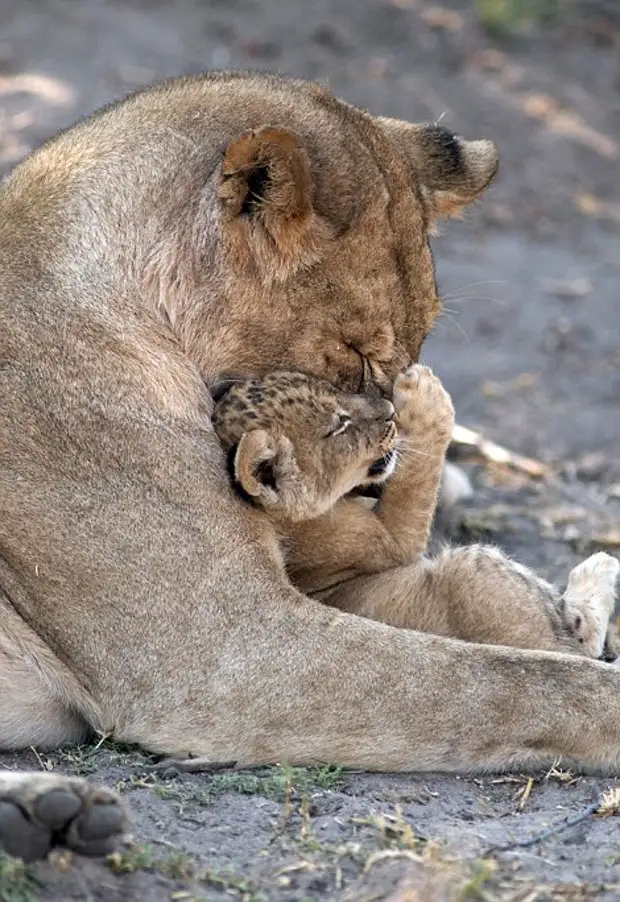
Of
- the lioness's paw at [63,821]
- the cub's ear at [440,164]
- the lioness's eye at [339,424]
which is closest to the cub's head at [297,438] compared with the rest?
the lioness's eye at [339,424]

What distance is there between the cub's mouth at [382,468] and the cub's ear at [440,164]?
2.22 feet

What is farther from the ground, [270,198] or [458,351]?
[270,198]

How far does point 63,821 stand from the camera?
305 cm

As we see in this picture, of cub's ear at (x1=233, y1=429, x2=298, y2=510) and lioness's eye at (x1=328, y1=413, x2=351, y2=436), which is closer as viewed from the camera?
cub's ear at (x1=233, y1=429, x2=298, y2=510)

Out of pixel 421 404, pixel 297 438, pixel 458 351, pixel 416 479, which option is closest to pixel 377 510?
pixel 416 479

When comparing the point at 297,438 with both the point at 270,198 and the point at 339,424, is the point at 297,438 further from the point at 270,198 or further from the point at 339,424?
the point at 270,198

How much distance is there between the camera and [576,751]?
3777mm

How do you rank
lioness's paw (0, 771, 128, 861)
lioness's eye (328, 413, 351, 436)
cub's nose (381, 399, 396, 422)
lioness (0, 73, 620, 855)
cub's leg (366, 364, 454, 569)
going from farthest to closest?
cub's leg (366, 364, 454, 569) < cub's nose (381, 399, 396, 422) < lioness's eye (328, 413, 351, 436) < lioness (0, 73, 620, 855) < lioness's paw (0, 771, 128, 861)

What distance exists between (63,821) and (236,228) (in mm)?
1486

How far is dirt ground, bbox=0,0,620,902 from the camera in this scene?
3.12m

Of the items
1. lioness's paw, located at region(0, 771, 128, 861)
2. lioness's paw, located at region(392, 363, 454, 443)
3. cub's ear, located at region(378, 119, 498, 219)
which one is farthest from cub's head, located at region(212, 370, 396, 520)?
lioness's paw, located at region(0, 771, 128, 861)

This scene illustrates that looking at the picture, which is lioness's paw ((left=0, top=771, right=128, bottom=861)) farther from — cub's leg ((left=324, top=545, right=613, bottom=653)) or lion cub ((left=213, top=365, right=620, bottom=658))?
cub's leg ((left=324, top=545, right=613, bottom=653))

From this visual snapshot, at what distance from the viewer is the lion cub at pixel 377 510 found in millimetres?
3852

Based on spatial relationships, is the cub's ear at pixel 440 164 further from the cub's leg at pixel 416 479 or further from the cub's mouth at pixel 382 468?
the cub's mouth at pixel 382 468
